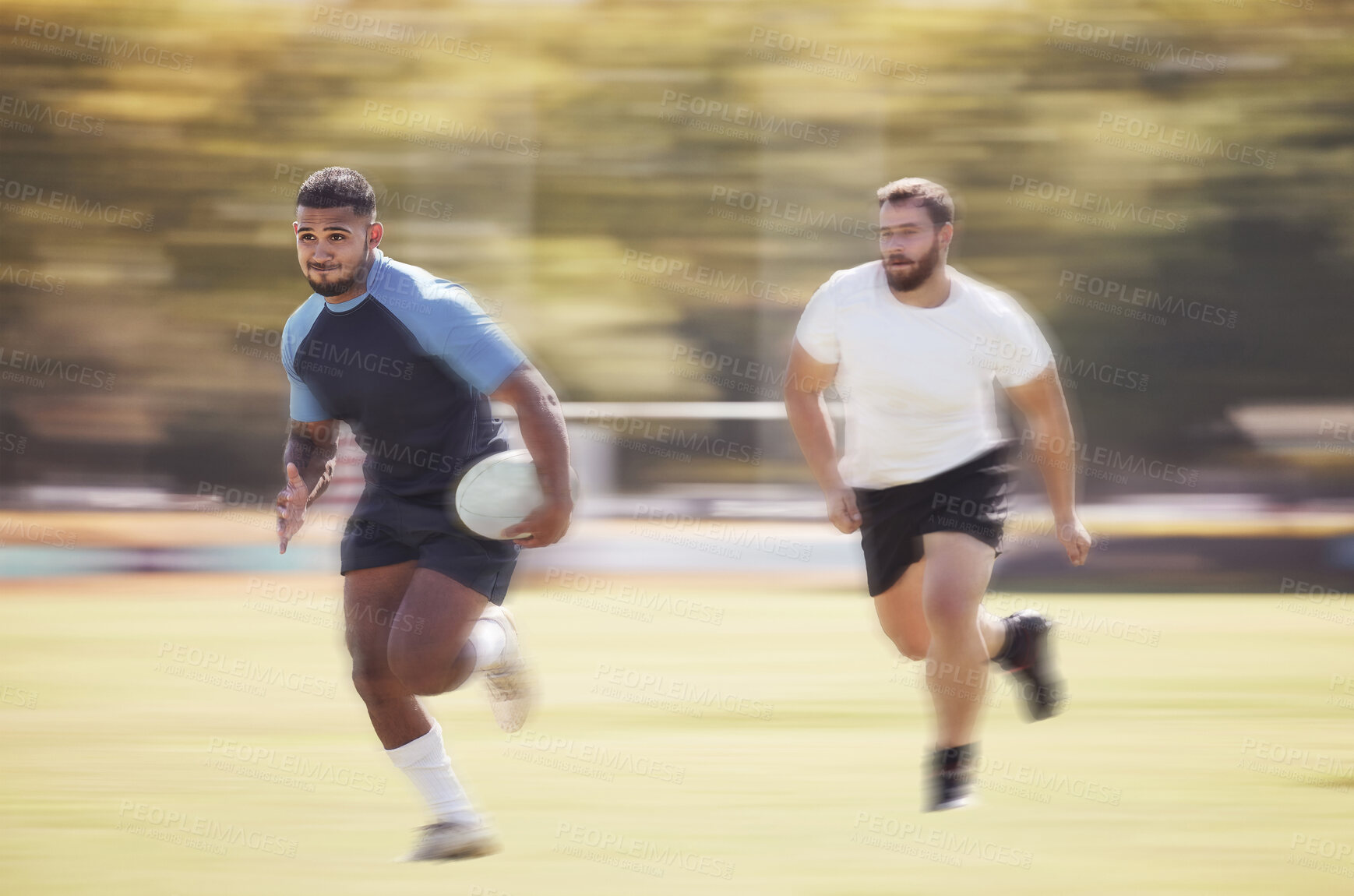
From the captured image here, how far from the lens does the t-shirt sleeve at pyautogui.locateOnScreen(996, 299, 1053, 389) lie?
5.53m

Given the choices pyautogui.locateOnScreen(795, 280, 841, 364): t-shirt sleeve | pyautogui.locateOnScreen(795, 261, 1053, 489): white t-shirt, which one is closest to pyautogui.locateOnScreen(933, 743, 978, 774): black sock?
pyautogui.locateOnScreen(795, 261, 1053, 489): white t-shirt

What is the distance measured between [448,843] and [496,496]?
0.97 metres

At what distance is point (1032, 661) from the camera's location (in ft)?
20.0

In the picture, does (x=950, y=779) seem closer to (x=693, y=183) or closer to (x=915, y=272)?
(x=915, y=272)

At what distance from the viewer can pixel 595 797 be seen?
586cm

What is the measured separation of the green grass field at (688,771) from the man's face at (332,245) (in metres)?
1.61

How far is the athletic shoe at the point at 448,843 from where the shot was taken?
4887 mm

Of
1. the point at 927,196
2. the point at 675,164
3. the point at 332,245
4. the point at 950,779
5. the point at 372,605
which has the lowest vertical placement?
the point at 950,779

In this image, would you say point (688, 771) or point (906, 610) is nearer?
point (906, 610)

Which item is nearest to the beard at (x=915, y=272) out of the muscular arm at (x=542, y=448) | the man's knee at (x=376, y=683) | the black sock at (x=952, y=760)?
the muscular arm at (x=542, y=448)

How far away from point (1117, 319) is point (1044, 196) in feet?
6.03

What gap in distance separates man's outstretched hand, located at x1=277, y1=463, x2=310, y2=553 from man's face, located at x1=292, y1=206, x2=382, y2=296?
612 millimetres

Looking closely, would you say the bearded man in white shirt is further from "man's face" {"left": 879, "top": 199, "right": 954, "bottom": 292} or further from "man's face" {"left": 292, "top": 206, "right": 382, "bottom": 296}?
"man's face" {"left": 292, "top": 206, "right": 382, "bottom": 296}

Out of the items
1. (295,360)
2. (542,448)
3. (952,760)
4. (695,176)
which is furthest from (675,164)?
(542,448)
